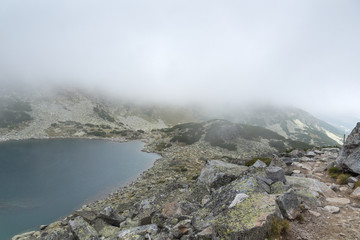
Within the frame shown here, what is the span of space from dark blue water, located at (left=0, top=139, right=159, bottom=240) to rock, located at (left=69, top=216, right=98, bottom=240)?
18.2 m

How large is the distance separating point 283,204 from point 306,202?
251 cm

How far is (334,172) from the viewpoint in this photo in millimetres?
14109

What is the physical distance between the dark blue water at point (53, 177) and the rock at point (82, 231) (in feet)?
59.8

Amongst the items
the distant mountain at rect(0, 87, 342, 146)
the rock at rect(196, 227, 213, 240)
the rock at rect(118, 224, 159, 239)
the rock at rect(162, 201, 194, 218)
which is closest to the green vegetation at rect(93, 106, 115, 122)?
the distant mountain at rect(0, 87, 342, 146)

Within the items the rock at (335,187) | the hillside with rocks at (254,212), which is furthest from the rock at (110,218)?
the rock at (335,187)

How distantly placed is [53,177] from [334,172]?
174ft

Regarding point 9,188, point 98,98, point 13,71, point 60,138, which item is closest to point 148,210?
point 9,188

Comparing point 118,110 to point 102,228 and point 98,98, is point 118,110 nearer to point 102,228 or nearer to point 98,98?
point 98,98

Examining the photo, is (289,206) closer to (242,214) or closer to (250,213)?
(250,213)

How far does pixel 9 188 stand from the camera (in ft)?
121

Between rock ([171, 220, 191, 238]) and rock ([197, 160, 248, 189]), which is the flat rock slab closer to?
rock ([197, 160, 248, 189])

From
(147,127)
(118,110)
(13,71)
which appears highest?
(13,71)

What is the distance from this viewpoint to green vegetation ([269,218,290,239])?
20.9ft

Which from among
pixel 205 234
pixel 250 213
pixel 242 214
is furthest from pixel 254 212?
pixel 205 234
